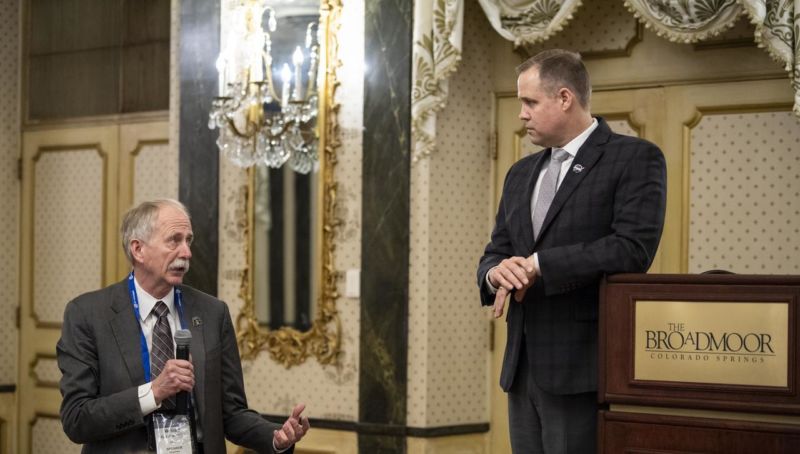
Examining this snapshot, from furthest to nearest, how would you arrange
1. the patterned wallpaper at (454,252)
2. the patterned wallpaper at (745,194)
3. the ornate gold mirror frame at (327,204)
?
the ornate gold mirror frame at (327,204)
the patterned wallpaper at (454,252)
the patterned wallpaper at (745,194)

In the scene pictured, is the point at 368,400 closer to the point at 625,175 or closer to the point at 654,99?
the point at 654,99

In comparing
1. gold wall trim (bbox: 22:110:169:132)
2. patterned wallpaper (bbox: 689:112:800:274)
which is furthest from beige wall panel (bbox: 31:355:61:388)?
patterned wallpaper (bbox: 689:112:800:274)

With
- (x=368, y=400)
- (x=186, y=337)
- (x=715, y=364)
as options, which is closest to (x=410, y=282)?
(x=368, y=400)

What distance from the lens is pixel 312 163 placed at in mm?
5066

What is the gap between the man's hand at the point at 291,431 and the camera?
296 cm

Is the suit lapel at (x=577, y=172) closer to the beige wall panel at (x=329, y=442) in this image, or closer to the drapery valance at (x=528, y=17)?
the drapery valance at (x=528, y=17)

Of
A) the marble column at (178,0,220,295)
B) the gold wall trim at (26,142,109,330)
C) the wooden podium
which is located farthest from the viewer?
the gold wall trim at (26,142,109,330)

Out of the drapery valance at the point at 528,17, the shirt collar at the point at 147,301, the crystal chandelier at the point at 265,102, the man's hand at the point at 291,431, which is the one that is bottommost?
the man's hand at the point at 291,431

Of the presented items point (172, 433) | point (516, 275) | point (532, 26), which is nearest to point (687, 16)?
point (532, 26)

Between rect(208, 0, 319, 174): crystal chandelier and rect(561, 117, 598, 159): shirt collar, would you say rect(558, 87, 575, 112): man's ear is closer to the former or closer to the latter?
rect(561, 117, 598, 159): shirt collar

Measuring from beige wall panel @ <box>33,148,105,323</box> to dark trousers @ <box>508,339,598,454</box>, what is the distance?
4.08 meters

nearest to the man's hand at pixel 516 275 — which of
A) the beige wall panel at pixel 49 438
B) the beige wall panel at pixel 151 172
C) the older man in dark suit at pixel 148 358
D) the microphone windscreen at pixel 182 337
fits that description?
the older man in dark suit at pixel 148 358

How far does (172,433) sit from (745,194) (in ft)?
8.06

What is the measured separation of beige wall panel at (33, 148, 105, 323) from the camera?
20.9 ft
